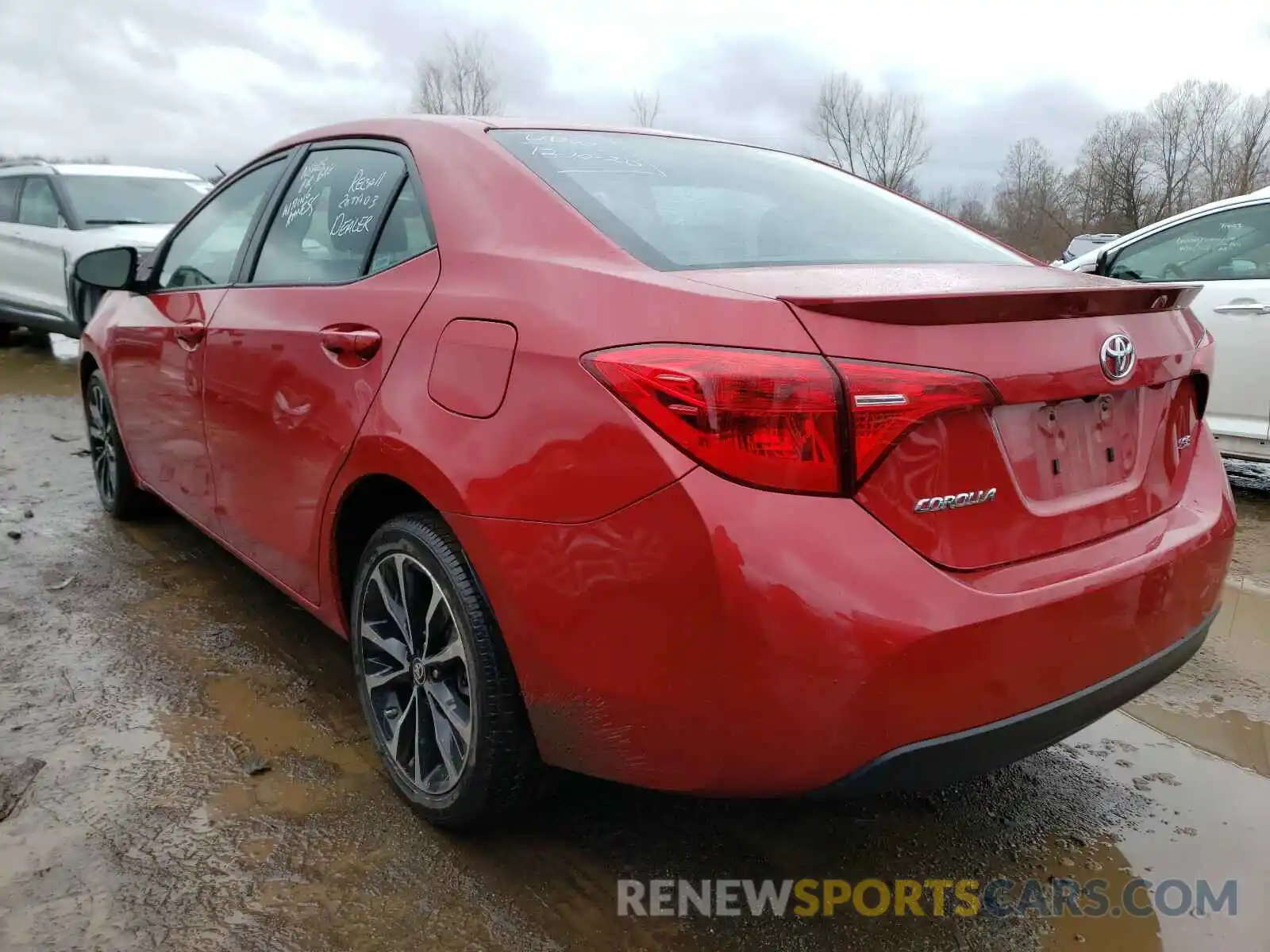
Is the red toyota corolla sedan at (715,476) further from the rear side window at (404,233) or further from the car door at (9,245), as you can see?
the car door at (9,245)

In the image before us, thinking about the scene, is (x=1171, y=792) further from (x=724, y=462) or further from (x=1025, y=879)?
(x=724, y=462)

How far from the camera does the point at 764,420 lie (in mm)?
1477

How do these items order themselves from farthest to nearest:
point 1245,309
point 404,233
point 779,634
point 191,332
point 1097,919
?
point 1245,309, point 191,332, point 404,233, point 1097,919, point 779,634

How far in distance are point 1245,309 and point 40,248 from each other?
9.11m

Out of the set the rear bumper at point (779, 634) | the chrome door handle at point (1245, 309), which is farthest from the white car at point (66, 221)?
the chrome door handle at point (1245, 309)

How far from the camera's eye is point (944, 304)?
155 centimetres

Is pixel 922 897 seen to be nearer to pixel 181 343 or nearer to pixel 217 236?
pixel 181 343

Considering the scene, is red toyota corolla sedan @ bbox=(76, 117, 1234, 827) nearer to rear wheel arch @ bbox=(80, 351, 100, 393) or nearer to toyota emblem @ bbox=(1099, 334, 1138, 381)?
toyota emblem @ bbox=(1099, 334, 1138, 381)

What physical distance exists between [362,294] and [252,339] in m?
0.55

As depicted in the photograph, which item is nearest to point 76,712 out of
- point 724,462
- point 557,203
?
point 557,203

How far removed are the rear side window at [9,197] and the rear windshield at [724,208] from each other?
8856 millimetres

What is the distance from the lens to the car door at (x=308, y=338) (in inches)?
84.8

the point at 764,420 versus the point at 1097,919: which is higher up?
the point at 764,420

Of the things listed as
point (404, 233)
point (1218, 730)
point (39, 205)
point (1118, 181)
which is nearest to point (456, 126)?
point (404, 233)
